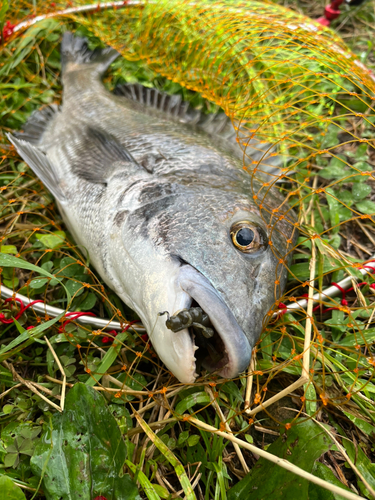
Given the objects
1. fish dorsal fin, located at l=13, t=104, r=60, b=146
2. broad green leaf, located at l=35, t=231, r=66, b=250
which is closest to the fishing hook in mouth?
broad green leaf, located at l=35, t=231, r=66, b=250

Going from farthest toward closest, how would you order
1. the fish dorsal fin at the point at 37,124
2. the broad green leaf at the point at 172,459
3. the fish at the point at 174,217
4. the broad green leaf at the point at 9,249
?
the fish dorsal fin at the point at 37,124, the broad green leaf at the point at 9,249, the broad green leaf at the point at 172,459, the fish at the point at 174,217

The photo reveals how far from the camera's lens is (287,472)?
182 centimetres

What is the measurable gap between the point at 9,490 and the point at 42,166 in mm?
2313

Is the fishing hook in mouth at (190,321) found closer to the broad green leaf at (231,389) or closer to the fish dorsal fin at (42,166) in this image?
the broad green leaf at (231,389)

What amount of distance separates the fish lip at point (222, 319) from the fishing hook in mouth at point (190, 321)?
3 cm

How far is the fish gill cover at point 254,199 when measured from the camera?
2303 mm

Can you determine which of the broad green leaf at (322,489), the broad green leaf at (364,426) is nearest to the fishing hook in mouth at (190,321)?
the broad green leaf at (322,489)

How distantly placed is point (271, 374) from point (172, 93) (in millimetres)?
3069

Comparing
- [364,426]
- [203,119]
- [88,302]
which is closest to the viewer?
[364,426]

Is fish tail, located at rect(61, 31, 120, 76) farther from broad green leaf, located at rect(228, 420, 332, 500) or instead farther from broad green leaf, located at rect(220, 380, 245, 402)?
broad green leaf, located at rect(228, 420, 332, 500)

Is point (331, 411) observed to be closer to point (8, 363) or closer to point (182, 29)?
point (8, 363)

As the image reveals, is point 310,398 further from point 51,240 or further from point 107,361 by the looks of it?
point 51,240

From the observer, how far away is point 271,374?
2283mm

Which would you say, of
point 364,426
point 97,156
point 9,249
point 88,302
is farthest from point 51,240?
point 364,426
